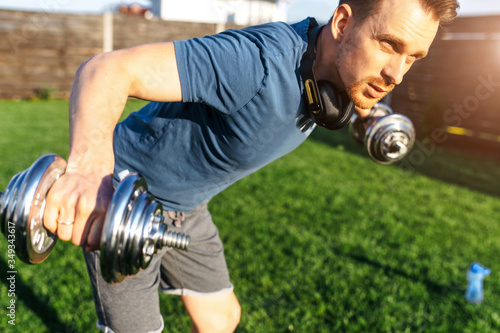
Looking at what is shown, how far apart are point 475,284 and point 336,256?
0.97 metres

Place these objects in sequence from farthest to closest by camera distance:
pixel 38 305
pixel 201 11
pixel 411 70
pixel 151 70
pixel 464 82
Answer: pixel 201 11 < pixel 411 70 < pixel 464 82 < pixel 38 305 < pixel 151 70

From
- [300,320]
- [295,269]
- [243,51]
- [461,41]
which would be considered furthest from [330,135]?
[243,51]

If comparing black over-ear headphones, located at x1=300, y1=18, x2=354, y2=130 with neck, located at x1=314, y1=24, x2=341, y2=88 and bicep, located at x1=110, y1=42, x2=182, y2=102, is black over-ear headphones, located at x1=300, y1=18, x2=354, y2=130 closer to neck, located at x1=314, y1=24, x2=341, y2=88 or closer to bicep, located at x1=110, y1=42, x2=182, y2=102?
neck, located at x1=314, y1=24, x2=341, y2=88

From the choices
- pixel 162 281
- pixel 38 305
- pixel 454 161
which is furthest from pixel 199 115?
pixel 454 161

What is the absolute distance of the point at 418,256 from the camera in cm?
352

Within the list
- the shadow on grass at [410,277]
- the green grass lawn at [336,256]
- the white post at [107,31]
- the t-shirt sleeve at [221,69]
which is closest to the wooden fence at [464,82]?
the green grass lawn at [336,256]

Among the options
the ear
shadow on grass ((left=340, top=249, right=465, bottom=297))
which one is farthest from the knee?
shadow on grass ((left=340, top=249, right=465, bottom=297))

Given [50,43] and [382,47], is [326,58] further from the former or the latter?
[50,43]

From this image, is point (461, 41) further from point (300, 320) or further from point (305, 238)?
point (300, 320)

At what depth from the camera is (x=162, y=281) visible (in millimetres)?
2039

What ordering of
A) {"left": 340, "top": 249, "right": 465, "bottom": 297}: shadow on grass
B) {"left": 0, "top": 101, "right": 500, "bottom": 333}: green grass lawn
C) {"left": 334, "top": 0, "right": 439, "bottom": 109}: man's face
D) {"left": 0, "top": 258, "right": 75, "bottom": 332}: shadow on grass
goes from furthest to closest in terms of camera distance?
1. {"left": 340, "top": 249, "right": 465, "bottom": 297}: shadow on grass
2. {"left": 0, "top": 101, "right": 500, "bottom": 333}: green grass lawn
3. {"left": 0, "top": 258, "right": 75, "bottom": 332}: shadow on grass
4. {"left": 334, "top": 0, "right": 439, "bottom": 109}: man's face

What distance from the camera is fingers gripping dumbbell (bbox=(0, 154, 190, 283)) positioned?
0.99 m

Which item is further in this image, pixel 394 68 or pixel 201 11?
pixel 201 11

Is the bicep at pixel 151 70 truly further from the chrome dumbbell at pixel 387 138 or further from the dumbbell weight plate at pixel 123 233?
the chrome dumbbell at pixel 387 138
